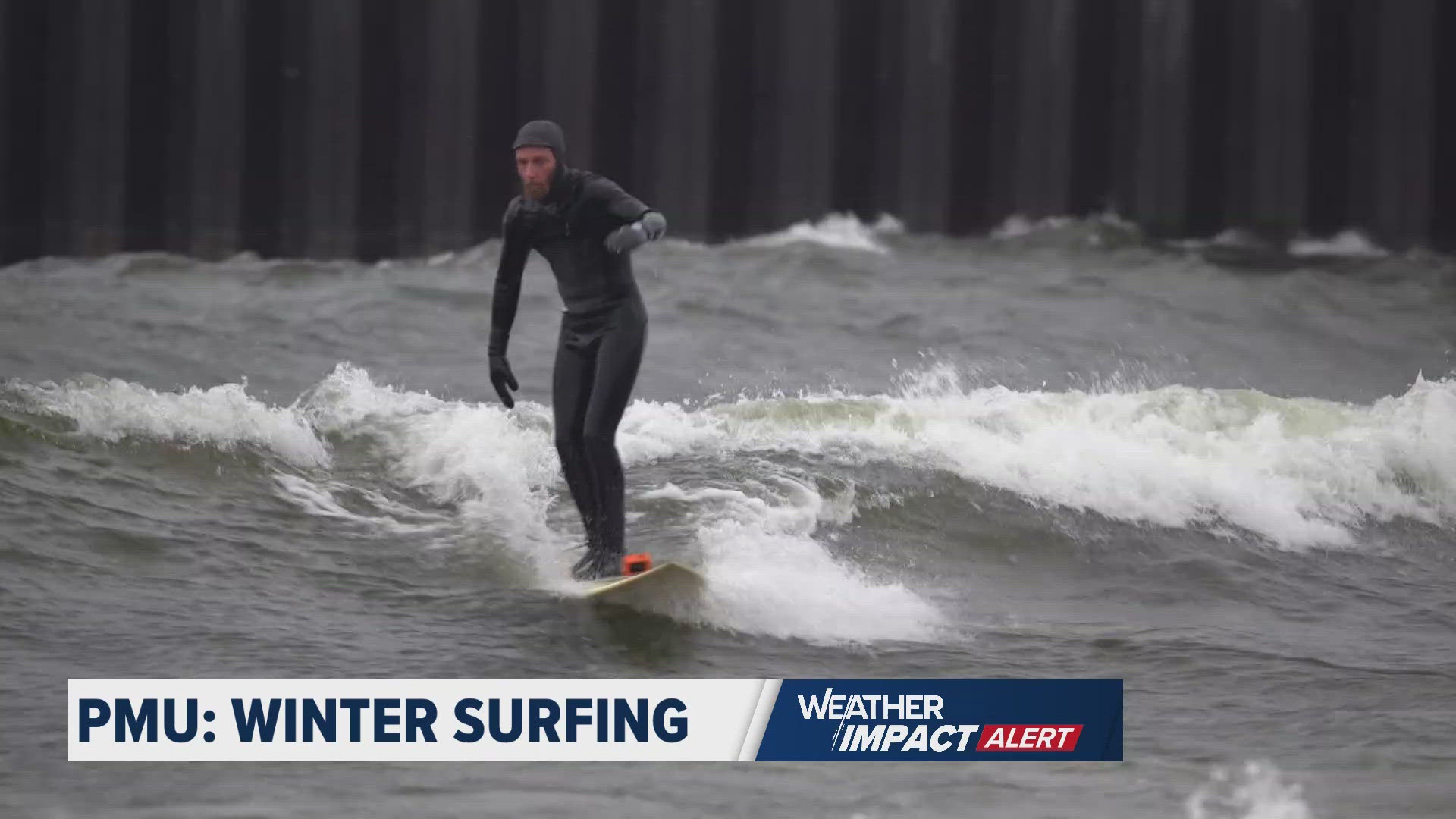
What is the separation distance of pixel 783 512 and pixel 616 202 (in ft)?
7.82

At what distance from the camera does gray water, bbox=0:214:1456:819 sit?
5457mm

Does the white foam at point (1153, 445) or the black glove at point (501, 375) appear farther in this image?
the white foam at point (1153, 445)

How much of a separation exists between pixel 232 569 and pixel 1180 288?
10521 millimetres

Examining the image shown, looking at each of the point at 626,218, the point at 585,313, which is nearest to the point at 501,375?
the point at 585,313

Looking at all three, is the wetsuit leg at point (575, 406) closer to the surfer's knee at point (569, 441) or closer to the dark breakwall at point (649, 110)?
the surfer's knee at point (569, 441)

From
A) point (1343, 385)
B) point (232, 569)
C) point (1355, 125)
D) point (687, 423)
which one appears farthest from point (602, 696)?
point (1355, 125)

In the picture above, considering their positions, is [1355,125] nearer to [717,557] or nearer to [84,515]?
[717,557]

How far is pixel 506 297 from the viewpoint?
23.9 ft

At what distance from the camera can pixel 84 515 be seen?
8.06 m

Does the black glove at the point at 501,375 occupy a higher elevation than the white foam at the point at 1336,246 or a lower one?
higher

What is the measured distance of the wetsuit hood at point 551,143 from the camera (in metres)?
6.84

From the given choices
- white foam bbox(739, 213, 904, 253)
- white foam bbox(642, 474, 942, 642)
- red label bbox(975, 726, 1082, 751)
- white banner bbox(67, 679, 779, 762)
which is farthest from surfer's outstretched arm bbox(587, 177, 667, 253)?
white foam bbox(739, 213, 904, 253)

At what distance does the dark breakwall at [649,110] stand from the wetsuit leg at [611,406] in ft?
27.9

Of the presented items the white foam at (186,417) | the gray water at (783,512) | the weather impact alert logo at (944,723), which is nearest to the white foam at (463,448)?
the gray water at (783,512)
